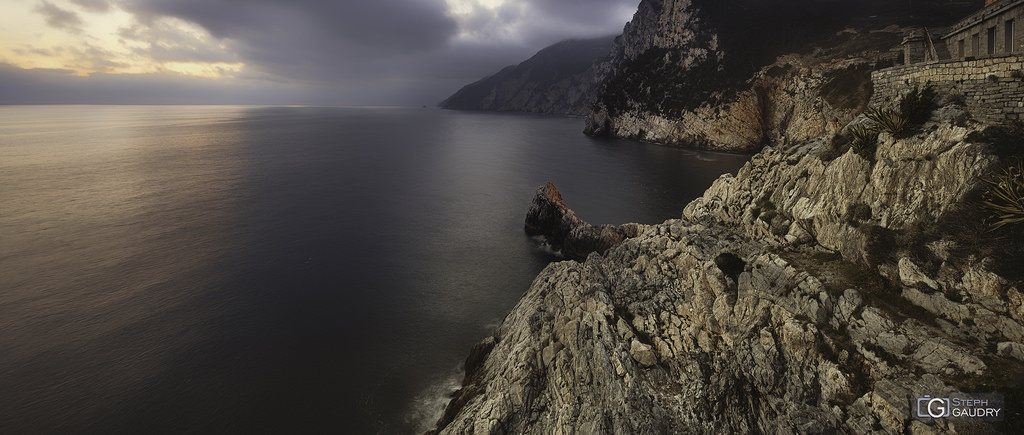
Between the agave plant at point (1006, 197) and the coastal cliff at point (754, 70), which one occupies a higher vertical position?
the coastal cliff at point (754, 70)

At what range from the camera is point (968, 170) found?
43.9 ft

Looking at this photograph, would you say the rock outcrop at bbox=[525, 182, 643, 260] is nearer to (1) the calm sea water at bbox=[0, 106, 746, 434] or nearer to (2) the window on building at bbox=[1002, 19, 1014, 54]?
(1) the calm sea water at bbox=[0, 106, 746, 434]

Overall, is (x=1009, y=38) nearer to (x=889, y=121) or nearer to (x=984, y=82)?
(x=984, y=82)

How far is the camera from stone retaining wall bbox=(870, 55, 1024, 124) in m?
14.2

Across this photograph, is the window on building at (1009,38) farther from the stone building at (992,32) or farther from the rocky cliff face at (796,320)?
the rocky cliff face at (796,320)

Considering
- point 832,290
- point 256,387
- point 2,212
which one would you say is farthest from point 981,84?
point 2,212

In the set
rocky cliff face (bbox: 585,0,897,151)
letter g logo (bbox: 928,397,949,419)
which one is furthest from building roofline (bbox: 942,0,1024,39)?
rocky cliff face (bbox: 585,0,897,151)

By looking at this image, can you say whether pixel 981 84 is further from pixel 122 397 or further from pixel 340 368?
pixel 122 397

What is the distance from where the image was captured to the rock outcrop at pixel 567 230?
38.6m

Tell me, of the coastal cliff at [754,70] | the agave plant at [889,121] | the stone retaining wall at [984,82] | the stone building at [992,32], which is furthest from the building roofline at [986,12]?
the coastal cliff at [754,70]

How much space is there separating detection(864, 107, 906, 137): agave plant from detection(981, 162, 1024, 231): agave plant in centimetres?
358

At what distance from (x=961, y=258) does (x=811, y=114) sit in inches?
3077

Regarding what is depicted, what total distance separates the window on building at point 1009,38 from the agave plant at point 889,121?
28.8 feet

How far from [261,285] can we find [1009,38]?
4776cm
